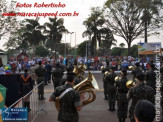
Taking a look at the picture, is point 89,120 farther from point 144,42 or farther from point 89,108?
point 144,42

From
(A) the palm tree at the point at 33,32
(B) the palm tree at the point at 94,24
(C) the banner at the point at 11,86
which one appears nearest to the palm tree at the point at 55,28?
(A) the palm tree at the point at 33,32

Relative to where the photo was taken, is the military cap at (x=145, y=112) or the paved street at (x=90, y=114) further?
the paved street at (x=90, y=114)

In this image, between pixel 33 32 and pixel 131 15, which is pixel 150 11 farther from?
pixel 33 32

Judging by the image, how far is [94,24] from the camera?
3709cm

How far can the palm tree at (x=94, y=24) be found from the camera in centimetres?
3500

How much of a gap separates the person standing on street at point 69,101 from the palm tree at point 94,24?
29916 millimetres

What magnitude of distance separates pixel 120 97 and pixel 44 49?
81584 mm

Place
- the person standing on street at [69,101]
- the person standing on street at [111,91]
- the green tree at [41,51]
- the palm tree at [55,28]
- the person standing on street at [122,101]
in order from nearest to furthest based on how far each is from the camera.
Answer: the person standing on street at [69,101]
the person standing on street at [122,101]
the person standing on street at [111,91]
the palm tree at [55,28]
the green tree at [41,51]

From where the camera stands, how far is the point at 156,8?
29.8m

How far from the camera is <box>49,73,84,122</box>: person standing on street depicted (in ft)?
14.9

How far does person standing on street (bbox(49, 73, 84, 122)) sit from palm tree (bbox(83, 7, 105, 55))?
98.2 ft

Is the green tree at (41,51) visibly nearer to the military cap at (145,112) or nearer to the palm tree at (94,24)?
the palm tree at (94,24)

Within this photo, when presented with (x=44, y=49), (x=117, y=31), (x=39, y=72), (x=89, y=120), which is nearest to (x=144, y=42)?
(x=117, y=31)

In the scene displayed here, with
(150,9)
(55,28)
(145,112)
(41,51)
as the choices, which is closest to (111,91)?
(145,112)
